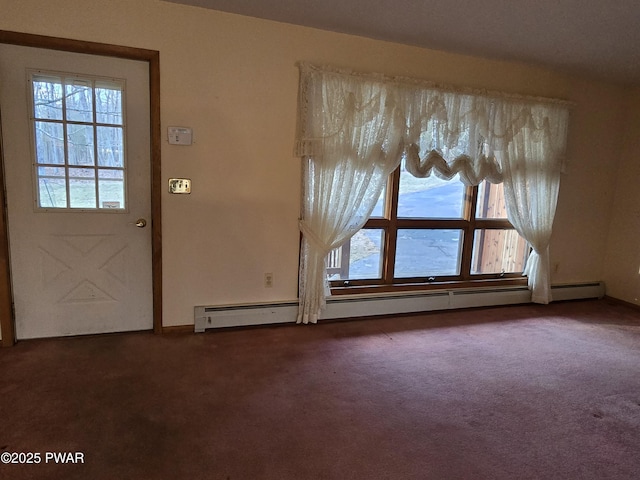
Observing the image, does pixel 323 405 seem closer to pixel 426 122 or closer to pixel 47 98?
pixel 426 122

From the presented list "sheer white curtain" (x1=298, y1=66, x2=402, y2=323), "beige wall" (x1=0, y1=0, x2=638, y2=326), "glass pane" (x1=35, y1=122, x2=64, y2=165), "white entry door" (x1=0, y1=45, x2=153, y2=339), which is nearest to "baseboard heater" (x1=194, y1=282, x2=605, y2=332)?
"beige wall" (x1=0, y1=0, x2=638, y2=326)

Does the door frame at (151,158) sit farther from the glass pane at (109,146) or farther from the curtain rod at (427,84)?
the curtain rod at (427,84)

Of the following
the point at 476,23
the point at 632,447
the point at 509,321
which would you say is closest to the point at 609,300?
the point at 509,321

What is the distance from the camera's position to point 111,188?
2820mm

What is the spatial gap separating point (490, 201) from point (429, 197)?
30.5 inches

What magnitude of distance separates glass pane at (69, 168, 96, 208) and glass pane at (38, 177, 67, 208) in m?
0.05

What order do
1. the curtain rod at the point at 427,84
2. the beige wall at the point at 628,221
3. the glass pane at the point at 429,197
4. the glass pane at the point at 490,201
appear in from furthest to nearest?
the beige wall at the point at 628,221, the glass pane at the point at 490,201, the glass pane at the point at 429,197, the curtain rod at the point at 427,84

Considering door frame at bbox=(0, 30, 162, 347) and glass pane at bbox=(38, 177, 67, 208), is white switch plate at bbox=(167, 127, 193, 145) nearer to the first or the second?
door frame at bbox=(0, 30, 162, 347)

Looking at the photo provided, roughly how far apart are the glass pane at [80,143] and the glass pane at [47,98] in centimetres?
12

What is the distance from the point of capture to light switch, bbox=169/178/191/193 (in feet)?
9.45

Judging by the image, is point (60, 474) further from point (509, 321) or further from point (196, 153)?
point (509, 321)

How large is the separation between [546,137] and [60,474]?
4.50 meters

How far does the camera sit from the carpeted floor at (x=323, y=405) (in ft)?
5.75

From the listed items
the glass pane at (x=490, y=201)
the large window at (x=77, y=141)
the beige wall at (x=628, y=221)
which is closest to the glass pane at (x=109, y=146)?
the large window at (x=77, y=141)
